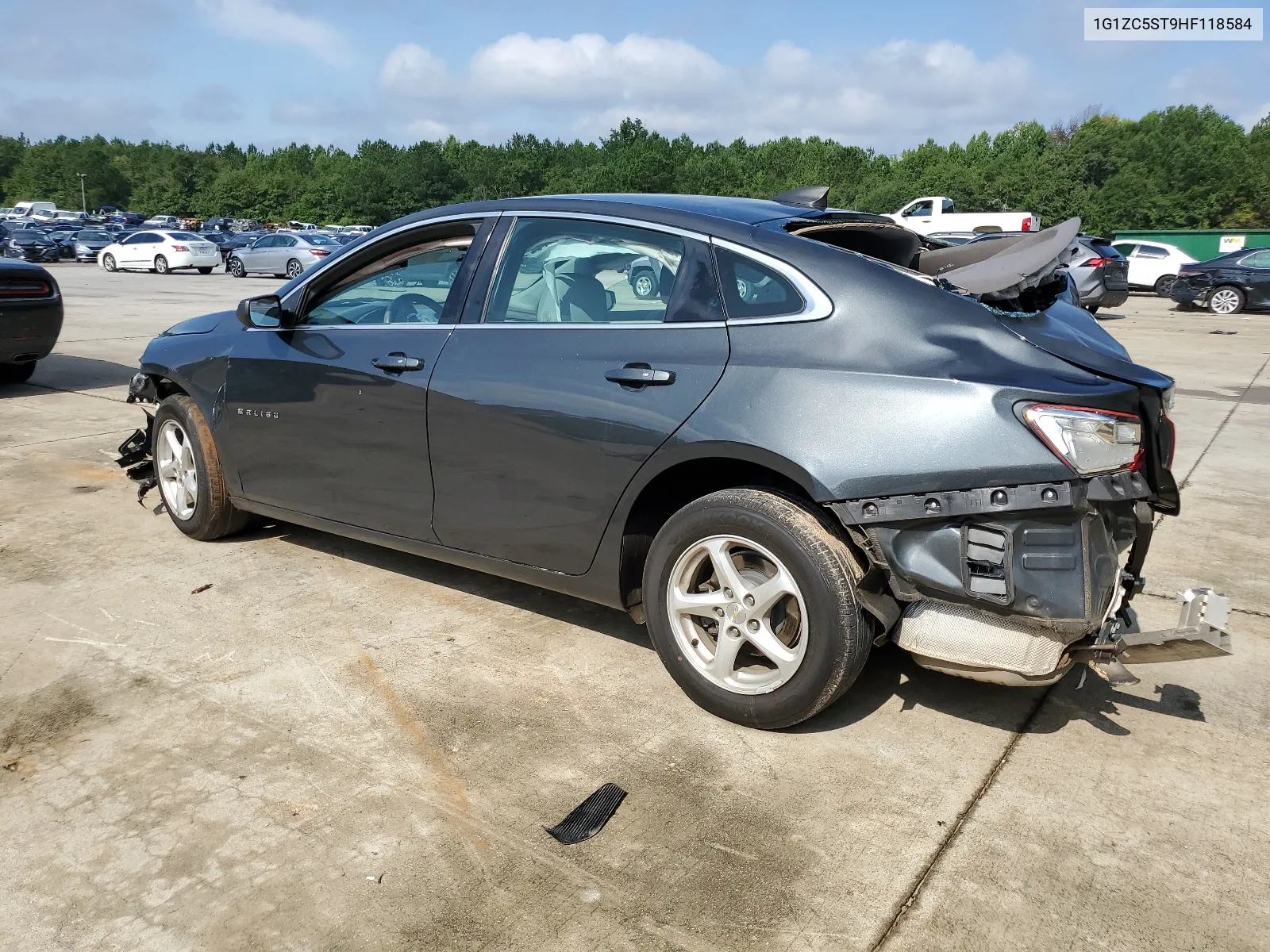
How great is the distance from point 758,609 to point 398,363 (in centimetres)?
174

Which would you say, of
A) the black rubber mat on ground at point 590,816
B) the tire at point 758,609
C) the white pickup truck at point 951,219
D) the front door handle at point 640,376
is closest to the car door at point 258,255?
the white pickup truck at point 951,219

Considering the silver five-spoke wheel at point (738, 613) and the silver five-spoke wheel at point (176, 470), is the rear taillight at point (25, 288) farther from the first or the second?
the silver five-spoke wheel at point (738, 613)

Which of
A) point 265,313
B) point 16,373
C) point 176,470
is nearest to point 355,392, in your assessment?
point 265,313

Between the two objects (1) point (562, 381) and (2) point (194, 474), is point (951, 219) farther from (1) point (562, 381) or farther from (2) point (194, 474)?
(1) point (562, 381)

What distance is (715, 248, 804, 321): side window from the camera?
318 cm

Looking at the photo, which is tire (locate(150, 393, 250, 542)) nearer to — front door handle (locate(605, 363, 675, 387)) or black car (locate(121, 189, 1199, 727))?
black car (locate(121, 189, 1199, 727))

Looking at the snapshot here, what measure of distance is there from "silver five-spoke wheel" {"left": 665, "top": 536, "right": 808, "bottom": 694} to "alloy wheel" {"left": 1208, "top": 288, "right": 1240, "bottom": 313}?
2127cm

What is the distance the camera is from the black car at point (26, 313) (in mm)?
8867

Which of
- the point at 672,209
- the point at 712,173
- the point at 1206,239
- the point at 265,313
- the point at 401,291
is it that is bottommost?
the point at 265,313

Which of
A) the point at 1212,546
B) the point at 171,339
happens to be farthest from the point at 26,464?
the point at 1212,546

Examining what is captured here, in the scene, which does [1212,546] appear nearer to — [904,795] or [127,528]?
[904,795]

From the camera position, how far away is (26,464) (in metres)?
6.73

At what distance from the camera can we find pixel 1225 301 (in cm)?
2080

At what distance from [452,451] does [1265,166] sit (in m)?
67.4
